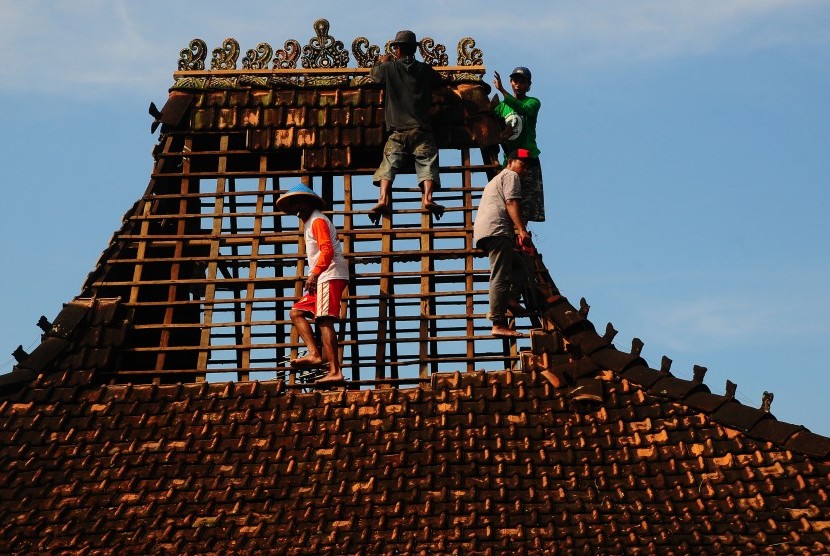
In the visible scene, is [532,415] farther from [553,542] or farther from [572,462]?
[553,542]

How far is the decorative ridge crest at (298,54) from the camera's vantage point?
Answer: 2095 cm

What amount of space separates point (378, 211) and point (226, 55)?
10.3ft

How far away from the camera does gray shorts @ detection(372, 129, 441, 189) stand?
19.8 metres

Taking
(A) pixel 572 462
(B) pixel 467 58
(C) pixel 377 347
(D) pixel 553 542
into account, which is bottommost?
(D) pixel 553 542

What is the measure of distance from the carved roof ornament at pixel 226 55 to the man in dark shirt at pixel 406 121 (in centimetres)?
194

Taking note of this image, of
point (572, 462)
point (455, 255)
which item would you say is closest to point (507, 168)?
point (455, 255)

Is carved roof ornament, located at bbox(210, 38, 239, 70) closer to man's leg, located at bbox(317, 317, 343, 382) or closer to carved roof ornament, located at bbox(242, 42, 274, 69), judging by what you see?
carved roof ornament, located at bbox(242, 42, 274, 69)

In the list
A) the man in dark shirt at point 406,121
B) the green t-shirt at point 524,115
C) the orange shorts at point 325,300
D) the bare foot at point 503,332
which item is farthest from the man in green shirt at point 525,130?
the orange shorts at point 325,300

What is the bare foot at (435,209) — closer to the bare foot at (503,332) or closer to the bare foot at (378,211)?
the bare foot at (378,211)

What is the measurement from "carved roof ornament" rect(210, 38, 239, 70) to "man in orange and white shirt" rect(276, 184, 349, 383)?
3.10m

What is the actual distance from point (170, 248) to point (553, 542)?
6891mm

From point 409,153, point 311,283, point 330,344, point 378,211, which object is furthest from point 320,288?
point 409,153

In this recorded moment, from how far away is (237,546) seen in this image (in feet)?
50.8

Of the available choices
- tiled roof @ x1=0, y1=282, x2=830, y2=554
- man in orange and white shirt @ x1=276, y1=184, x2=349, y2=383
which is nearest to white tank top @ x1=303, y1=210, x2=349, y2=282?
man in orange and white shirt @ x1=276, y1=184, x2=349, y2=383
